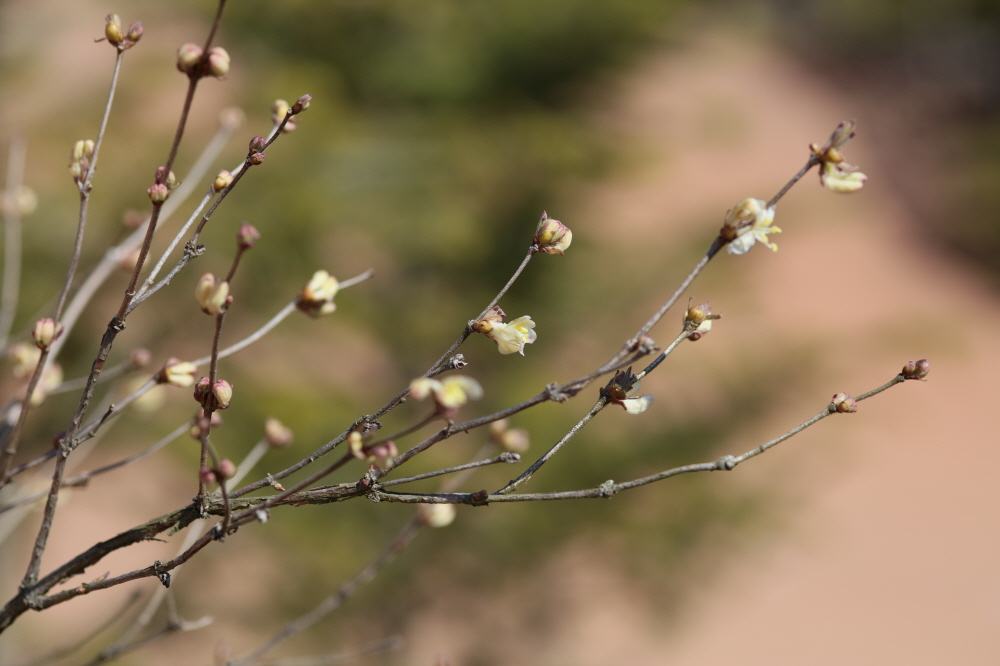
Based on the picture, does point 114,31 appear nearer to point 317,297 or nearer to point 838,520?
point 317,297

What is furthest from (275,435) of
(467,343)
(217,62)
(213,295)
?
(467,343)

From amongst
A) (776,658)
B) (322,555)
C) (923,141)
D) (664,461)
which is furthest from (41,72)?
(923,141)

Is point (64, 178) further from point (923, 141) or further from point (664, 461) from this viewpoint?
point (923, 141)

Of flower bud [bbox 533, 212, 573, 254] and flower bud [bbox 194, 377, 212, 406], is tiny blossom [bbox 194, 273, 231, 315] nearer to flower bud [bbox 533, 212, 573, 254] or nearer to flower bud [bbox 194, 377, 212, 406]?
flower bud [bbox 194, 377, 212, 406]

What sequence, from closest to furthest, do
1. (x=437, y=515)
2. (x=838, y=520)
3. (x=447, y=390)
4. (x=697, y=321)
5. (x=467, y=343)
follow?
1. (x=447, y=390)
2. (x=697, y=321)
3. (x=437, y=515)
4. (x=467, y=343)
5. (x=838, y=520)

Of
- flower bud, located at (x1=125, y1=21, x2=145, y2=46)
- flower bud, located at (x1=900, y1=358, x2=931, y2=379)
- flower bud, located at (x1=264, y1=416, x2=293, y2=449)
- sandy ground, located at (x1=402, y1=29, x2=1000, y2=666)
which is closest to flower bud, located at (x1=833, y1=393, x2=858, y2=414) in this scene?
flower bud, located at (x1=900, y1=358, x2=931, y2=379)

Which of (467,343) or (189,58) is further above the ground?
(467,343)

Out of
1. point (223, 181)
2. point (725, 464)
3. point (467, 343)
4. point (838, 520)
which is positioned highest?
point (467, 343)
